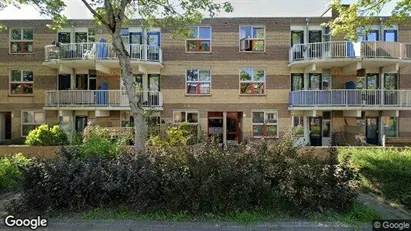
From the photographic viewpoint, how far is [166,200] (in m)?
5.83

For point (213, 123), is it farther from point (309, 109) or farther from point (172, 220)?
point (172, 220)

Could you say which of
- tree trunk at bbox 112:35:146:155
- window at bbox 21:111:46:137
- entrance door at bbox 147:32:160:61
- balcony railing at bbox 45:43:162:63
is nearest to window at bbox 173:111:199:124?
balcony railing at bbox 45:43:162:63

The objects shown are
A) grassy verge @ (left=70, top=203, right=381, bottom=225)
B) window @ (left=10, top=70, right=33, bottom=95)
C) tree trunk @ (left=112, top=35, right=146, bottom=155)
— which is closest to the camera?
grassy verge @ (left=70, top=203, right=381, bottom=225)

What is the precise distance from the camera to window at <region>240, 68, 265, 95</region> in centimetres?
1989

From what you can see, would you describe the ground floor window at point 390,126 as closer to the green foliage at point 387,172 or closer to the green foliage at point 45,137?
the green foliage at point 387,172

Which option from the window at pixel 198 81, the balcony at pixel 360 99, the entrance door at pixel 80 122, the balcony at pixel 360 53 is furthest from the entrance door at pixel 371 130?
the entrance door at pixel 80 122

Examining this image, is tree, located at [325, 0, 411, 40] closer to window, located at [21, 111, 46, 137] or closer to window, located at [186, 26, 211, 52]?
window, located at [186, 26, 211, 52]

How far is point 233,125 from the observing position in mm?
20281

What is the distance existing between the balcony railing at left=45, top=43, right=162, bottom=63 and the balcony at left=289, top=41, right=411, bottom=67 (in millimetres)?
9316

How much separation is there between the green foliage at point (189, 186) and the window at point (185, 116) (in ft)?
44.6

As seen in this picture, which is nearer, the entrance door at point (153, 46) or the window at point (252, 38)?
the entrance door at point (153, 46)

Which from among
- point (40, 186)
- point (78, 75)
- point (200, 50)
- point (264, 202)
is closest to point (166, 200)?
point (264, 202)

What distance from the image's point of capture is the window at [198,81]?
65.5 feet

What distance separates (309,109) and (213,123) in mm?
6044
